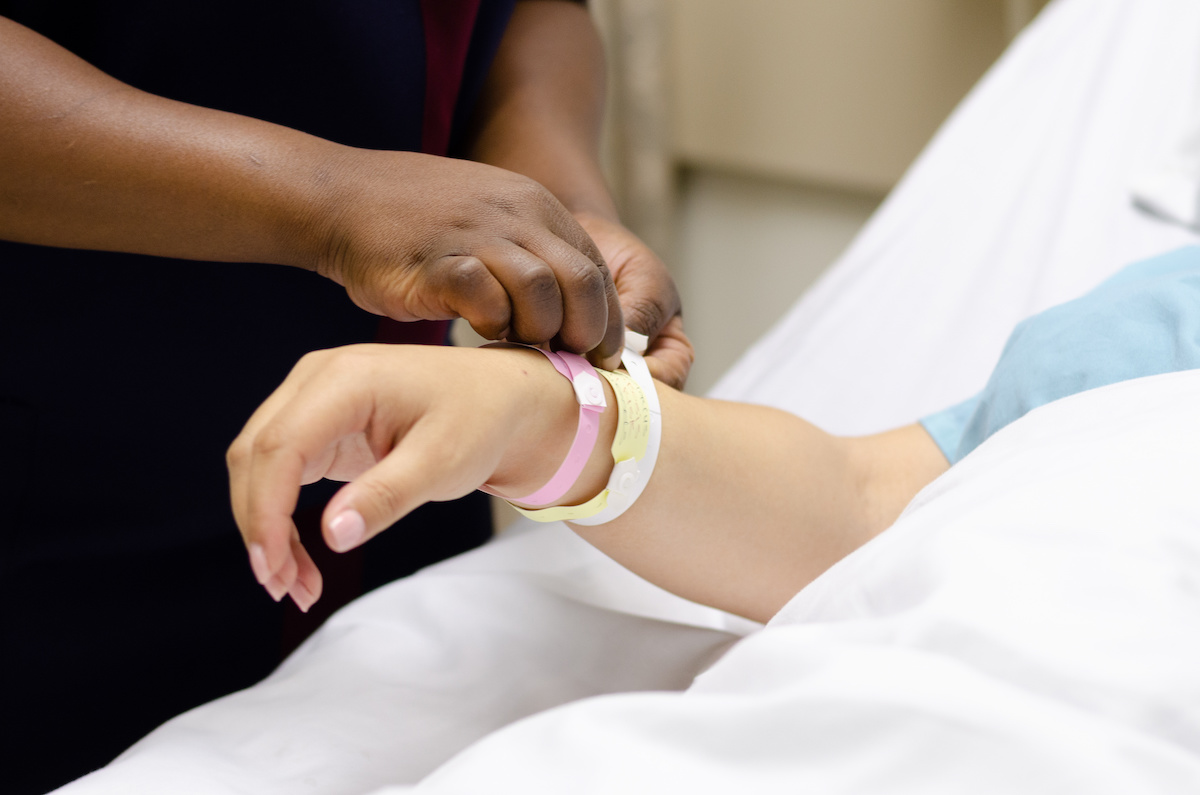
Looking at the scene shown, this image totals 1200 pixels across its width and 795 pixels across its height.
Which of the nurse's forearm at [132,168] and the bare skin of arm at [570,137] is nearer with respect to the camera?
the nurse's forearm at [132,168]

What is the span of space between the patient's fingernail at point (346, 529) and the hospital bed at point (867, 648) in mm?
87

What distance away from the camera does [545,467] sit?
0.54 metres

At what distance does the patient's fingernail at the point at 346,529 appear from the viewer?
0.36 meters

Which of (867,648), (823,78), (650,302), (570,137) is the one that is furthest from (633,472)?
(823,78)

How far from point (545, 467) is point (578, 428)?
0.10ft

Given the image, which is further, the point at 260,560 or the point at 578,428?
the point at 578,428

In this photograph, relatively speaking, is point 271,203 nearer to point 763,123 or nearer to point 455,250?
point 455,250

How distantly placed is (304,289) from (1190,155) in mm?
968

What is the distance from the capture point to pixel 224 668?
0.80m

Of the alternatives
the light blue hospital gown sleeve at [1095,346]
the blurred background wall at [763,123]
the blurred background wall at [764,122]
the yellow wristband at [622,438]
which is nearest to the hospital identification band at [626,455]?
the yellow wristband at [622,438]

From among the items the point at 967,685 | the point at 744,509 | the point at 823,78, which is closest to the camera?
the point at 967,685

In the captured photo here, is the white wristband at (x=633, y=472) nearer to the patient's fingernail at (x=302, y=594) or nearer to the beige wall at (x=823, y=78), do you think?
the patient's fingernail at (x=302, y=594)

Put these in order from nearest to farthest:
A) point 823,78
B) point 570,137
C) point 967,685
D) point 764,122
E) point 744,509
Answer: point 967,685 < point 744,509 < point 570,137 < point 823,78 < point 764,122

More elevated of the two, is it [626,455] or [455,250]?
[455,250]
